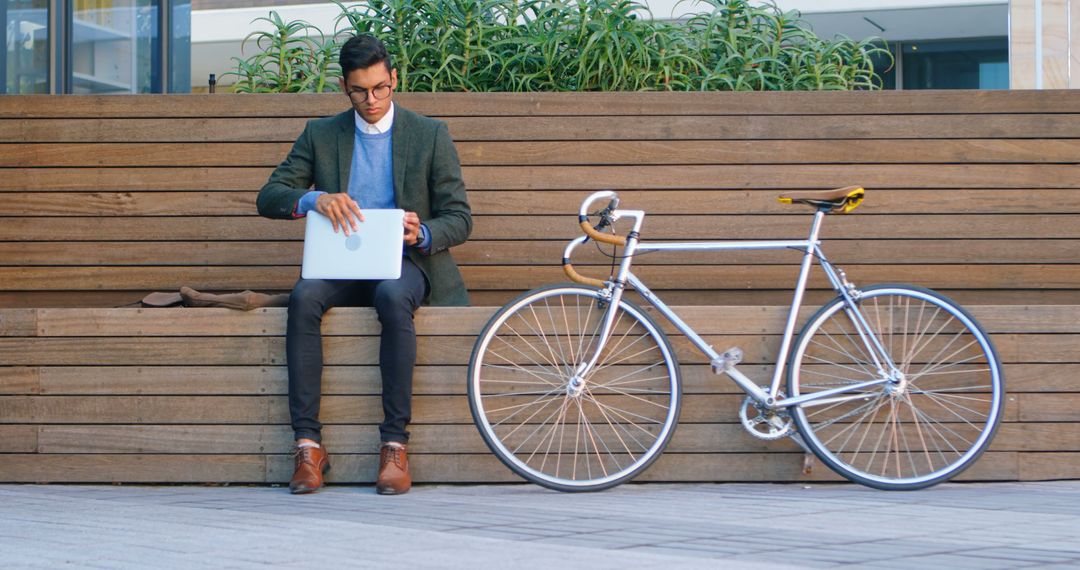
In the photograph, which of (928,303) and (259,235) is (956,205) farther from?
(259,235)

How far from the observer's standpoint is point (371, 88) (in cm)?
481

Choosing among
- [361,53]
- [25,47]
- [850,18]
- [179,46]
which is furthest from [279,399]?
[850,18]

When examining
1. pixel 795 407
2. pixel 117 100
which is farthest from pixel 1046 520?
pixel 117 100

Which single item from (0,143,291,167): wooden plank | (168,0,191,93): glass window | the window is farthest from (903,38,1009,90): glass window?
(0,143,291,167): wooden plank

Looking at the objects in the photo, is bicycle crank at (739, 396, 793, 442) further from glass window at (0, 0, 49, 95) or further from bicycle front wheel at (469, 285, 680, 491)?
glass window at (0, 0, 49, 95)

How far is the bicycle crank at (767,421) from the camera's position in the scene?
4594 mm

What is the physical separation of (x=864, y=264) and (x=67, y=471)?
320cm

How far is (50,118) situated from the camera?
584 centimetres

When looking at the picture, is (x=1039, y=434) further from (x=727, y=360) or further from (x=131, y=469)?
(x=131, y=469)

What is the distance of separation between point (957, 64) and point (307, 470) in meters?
16.9

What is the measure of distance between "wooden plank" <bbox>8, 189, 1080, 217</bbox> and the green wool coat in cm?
79

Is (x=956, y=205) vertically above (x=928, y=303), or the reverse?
(x=956, y=205)

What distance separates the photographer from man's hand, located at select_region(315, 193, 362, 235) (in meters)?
4.63

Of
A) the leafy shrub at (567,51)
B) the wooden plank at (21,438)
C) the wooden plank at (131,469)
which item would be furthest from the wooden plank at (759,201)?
the wooden plank at (21,438)
